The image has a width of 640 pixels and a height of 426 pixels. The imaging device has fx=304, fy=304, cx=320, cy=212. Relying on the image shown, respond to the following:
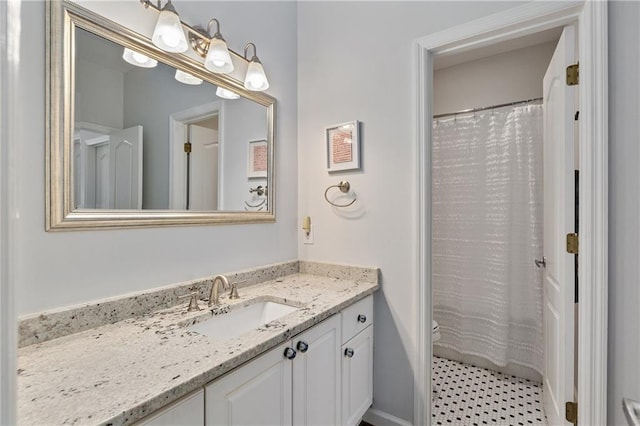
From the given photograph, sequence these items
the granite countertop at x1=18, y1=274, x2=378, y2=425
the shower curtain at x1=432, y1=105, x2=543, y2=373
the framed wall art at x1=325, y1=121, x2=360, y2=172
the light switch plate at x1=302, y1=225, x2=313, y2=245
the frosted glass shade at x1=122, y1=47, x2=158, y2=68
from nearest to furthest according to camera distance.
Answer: the granite countertop at x1=18, y1=274, x2=378, y2=425 → the frosted glass shade at x1=122, y1=47, x2=158, y2=68 → the framed wall art at x1=325, y1=121, x2=360, y2=172 → the light switch plate at x1=302, y1=225, x2=313, y2=245 → the shower curtain at x1=432, y1=105, x2=543, y2=373

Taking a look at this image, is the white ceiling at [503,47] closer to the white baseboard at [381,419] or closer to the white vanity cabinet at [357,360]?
the white vanity cabinet at [357,360]

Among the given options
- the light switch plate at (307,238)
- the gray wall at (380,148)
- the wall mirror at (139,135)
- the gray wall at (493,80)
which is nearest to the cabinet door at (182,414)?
the wall mirror at (139,135)

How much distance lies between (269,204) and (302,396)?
3.33ft

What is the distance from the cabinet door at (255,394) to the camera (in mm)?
825

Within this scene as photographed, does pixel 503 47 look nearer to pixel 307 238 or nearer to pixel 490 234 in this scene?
pixel 490 234

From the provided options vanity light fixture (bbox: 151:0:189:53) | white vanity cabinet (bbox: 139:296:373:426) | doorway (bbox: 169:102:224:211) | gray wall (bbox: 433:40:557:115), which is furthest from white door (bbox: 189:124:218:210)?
gray wall (bbox: 433:40:557:115)

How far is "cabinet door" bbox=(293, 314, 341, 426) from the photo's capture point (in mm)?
→ 1114

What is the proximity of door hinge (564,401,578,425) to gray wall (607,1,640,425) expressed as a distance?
0.55 feet

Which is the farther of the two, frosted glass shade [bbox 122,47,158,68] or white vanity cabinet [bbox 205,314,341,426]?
frosted glass shade [bbox 122,47,158,68]

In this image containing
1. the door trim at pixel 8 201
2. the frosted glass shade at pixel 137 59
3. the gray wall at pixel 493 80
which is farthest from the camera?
the gray wall at pixel 493 80

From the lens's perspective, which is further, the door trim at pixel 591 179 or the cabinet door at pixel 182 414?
the door trim at pixel 591 179

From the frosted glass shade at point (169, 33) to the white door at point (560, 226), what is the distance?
1.66 meters

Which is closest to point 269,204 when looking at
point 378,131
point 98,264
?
point 378,131

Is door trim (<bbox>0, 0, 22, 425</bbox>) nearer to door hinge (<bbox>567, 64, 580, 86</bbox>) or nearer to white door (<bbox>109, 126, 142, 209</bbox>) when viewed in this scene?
white door (<bbox>109, 126, 142, 209</bbox>)
